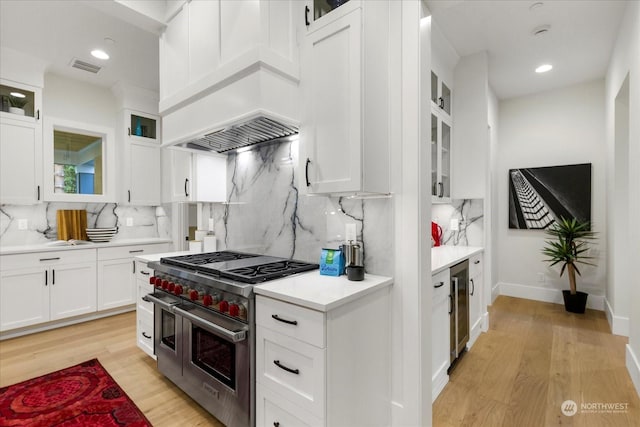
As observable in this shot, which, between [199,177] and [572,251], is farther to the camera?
[572,251]

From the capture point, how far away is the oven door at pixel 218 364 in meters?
1.62

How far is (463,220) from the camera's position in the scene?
3.56m

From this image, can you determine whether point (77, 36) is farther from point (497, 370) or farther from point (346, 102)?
point (497, 370)

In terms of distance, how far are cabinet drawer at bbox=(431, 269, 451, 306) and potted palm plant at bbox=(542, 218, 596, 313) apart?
8.40 ft

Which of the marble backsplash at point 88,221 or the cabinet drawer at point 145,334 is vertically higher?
the marble backsplash at point 88,221

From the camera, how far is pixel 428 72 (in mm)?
1796

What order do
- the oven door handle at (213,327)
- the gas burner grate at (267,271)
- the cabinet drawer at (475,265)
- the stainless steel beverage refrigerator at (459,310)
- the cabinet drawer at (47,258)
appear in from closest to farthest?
the oven door handle at (213,327)
the gas burner grate at (267,271)
the stainless steel beverage refrigerator at (459,310)
the cabinet drawer at (475,265)
the cabinet drawer at (47,258)

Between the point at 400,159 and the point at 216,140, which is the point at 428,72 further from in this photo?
the point at 216,140

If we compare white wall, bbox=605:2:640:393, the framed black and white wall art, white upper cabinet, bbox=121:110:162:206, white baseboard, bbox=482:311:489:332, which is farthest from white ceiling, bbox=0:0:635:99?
white baseboard, bbox=482:311:489:332

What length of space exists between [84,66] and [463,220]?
480cm

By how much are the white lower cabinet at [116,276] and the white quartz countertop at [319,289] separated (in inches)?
125

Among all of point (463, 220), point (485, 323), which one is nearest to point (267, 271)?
point (463, 220)

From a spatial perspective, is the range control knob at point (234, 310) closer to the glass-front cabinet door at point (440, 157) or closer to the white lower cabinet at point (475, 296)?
the glass-front cabinet door at point (440, 157)

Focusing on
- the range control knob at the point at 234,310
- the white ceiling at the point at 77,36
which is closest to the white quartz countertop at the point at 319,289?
the range control knob at the point at 234,310
